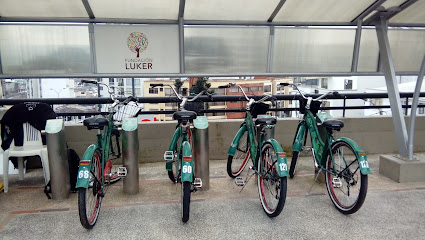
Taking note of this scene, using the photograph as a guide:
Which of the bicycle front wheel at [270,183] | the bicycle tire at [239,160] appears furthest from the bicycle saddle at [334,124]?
the bicycle tire at [239,160]

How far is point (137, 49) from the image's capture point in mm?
4695

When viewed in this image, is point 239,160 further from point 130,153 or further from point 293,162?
point 130,153

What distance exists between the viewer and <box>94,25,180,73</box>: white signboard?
4.61 metres

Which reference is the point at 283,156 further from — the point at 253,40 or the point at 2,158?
the point at 2,158

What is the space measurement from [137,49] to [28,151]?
1.98 m

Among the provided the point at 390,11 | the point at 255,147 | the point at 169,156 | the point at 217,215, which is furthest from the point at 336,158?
the point at 390,11

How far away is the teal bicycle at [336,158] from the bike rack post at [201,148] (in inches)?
45.4

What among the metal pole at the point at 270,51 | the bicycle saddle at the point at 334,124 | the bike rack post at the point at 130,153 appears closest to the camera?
the bicycle saddle at the point at 334,124

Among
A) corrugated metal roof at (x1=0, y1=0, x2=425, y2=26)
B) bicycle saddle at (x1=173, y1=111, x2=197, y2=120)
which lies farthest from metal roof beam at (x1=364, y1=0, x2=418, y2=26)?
bicycle saddle at (x1=173, y1=111, x2=197, y2=120)

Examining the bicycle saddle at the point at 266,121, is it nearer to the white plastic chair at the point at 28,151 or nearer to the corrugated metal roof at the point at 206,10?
the corrugated metal roof at the point at 206,10

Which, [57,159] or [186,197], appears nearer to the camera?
[186,197]

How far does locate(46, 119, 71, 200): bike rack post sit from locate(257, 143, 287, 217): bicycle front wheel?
2.25 metres

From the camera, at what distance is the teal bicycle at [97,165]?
9.57 ft

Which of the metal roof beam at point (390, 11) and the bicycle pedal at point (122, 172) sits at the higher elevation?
the metal roof beam at point (390, 11)
